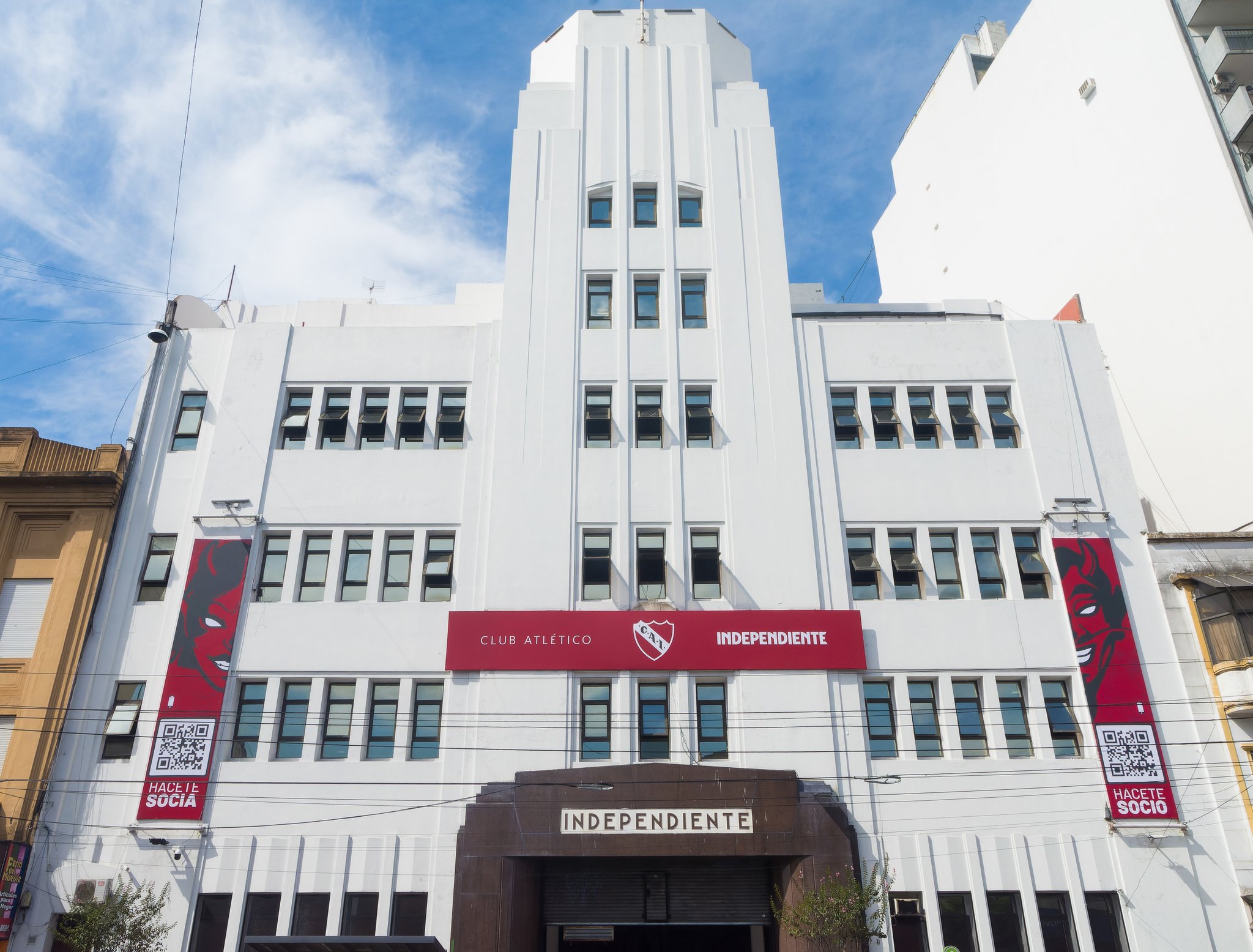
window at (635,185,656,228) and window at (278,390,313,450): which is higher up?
window at (635,185,656,228)

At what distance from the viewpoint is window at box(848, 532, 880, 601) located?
91.3 ft

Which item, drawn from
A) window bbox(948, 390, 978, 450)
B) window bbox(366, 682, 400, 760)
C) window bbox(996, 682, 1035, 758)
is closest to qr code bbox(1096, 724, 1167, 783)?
window bbox(996, 682, 1035, 758)

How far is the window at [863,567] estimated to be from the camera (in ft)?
91.3

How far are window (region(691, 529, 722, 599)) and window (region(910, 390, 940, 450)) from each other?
733 cm

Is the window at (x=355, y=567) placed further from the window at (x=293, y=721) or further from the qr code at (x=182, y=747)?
the qr code at (x=182, y=747)

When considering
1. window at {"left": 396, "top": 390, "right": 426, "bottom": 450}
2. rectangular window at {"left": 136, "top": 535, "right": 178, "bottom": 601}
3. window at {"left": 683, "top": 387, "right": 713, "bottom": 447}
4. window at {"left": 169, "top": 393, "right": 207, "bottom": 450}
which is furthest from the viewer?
window at {"left": 169, "top": 393, "right": 207, "bottom": 450}

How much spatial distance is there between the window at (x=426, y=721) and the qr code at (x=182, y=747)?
5449mm

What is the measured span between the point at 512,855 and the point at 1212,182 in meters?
31.5

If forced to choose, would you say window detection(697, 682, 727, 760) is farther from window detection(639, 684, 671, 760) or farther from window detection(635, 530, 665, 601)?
window detection(635, 530, 665, 601)

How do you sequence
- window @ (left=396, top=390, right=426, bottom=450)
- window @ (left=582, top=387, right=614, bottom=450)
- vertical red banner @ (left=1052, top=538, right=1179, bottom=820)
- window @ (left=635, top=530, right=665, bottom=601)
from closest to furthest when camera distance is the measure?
vertical red banner @ (left=1052, top=538, right=1179, bottom=820) → window @ (left=635, top=530, right=665, bottom=601) → window @ (left=582, top=387, right=614, bottom=450) → window @ (left=396, top=390, right=426, bottom=450)

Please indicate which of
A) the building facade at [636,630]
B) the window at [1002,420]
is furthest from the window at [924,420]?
the window at [1002,420]

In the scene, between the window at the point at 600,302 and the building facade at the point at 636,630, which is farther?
the window at the point at 600,302

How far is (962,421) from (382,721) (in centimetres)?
1982

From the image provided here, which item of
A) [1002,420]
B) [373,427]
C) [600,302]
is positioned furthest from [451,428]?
[1002,420]
